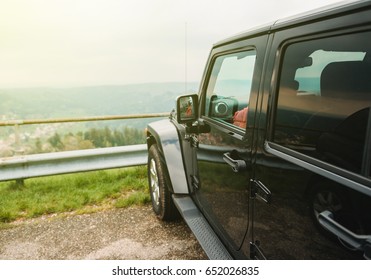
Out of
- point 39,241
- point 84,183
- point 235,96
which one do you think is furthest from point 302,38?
point 84,183

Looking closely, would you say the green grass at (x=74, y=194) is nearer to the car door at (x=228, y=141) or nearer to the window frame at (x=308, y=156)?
the car door at (x=228, y=141)

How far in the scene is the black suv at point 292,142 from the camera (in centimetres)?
114

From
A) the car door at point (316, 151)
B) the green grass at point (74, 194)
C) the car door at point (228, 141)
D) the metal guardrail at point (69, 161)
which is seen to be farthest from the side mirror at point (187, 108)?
the metal guardrail at point (69, 161)

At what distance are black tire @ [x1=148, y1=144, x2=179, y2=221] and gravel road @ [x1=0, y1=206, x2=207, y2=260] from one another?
0.47 feet

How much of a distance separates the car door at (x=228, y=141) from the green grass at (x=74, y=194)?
178cm

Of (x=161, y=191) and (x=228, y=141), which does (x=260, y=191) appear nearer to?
(x=228, y=141)

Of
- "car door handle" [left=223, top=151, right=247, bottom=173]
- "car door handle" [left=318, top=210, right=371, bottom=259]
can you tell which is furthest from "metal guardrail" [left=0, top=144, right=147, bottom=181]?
"car door handle" [left=318, top=210, right=371, bottom=259]

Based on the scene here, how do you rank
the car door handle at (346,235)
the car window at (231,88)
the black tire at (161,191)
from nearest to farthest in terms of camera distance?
the car door handle at (346,235) < the car window at (231,88) < the black tire at (161,191)

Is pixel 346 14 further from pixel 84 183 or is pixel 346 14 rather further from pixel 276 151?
pixel 84 183

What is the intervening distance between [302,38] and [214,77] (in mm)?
1260

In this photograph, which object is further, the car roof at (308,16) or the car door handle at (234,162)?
the car door handle at (234,162)

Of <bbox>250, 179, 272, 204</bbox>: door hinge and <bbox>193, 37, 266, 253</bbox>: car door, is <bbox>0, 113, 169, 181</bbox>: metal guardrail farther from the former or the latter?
<bbox>250, 179, 272, 204</bbox>: door hinge

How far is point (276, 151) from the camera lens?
61.4 inches

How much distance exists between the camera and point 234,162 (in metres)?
1.88
